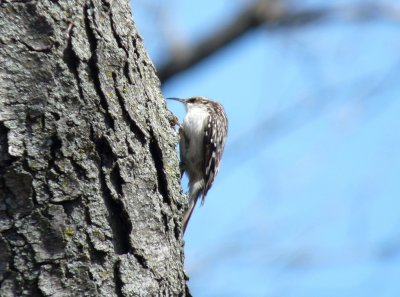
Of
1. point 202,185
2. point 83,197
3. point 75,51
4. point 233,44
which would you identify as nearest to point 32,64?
point 75,51

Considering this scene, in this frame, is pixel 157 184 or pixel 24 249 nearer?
pixel 24 249

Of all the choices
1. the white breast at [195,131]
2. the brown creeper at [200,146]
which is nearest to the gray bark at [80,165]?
the brown creeper at [200,146]

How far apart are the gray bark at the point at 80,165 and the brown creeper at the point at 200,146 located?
2819mm

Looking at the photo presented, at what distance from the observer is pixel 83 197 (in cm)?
232

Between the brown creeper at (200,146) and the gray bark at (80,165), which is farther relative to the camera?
the brown creeper at (200,146)

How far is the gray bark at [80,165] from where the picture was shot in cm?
224

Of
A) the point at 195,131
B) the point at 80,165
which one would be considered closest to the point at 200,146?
the point at 195,131

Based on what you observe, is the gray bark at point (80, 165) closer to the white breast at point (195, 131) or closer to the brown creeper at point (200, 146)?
the brown creeper at point (200, 146)

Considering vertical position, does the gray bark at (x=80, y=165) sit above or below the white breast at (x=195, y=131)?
below

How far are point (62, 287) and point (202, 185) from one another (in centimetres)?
332

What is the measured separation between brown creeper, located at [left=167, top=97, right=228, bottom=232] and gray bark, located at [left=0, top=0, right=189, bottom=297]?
9.25ft

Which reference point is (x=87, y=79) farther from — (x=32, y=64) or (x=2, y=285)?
(x=2, y=285)

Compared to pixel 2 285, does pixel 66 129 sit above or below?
above

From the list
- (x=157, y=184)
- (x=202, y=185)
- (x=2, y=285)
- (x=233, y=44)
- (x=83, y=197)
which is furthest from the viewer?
(x=233, y=44)
